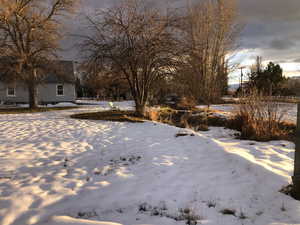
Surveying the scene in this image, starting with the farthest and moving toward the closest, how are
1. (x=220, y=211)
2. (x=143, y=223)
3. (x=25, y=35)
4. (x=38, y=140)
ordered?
1. (x=25, y=35)
2. (x=38, y=140)
3. (x=220, y=211)
4. (x=143, y=223)

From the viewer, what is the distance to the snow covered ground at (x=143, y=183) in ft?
8.73

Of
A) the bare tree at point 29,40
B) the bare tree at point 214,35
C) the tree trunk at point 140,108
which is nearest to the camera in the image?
the tree trunk at point 140,108

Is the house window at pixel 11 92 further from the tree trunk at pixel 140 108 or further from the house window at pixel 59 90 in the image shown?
the tree trunk at pixel 140 108

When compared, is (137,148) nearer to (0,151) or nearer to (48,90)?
(0,151)

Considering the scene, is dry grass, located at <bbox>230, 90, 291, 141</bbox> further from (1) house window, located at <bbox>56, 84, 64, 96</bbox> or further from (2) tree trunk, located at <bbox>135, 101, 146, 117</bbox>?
(1) house window, located at <bbox>56, 84, 64, 96</bbox>

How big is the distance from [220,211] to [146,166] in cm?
194

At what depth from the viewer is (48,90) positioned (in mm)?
25703

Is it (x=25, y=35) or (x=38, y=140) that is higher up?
(x=25, y=35)

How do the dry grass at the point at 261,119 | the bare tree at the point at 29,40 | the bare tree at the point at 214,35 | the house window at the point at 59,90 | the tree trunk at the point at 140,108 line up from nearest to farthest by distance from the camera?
the dry grass at the point at 261,119
the tree trunk at the point at 140,108
the bare tree at the point at 29,40
the bare tree at the point at 214,35
the house window at the point at 59,90

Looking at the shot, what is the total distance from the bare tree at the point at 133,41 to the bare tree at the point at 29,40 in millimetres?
8282

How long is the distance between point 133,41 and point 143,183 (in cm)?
900

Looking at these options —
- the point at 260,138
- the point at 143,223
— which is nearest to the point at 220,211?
the point at 143,223

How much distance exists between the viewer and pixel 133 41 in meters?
10.9

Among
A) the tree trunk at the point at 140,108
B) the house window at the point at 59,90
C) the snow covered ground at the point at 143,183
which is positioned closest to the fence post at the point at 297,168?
the snow covered ground at the point at 143,183
